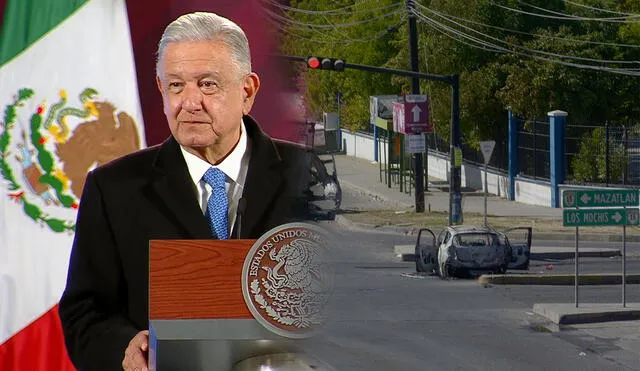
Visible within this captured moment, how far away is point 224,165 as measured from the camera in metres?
3.27

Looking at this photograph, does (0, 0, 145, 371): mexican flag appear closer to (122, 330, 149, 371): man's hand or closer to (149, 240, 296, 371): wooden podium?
(122, 330, 149, 371): man's hand

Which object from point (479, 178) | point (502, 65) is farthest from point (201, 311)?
point (502, 65)

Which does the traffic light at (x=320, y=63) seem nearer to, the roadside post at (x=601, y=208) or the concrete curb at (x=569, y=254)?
the roadside post at (x=601, y=208)

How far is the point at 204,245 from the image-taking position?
2838mm

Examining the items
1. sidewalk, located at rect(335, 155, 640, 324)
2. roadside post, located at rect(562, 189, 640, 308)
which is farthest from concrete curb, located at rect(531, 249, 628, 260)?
roadside post, located at rect(562, 189, 640, 308)

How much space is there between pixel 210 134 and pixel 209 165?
0.31 ft

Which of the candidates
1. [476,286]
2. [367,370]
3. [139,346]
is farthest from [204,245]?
[476,286]

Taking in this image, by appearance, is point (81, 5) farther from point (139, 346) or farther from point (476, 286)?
point (476, 286)

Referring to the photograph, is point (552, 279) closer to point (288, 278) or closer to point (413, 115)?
point (413, 115)

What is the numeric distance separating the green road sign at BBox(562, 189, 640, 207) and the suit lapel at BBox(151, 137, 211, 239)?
48.8 feet

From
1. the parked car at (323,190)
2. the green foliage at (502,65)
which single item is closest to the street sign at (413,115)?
the green foliage at (502,65)

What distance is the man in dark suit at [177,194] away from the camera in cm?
314

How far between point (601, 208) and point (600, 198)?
0.47 ft

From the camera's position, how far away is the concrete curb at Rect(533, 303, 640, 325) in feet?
56.4
